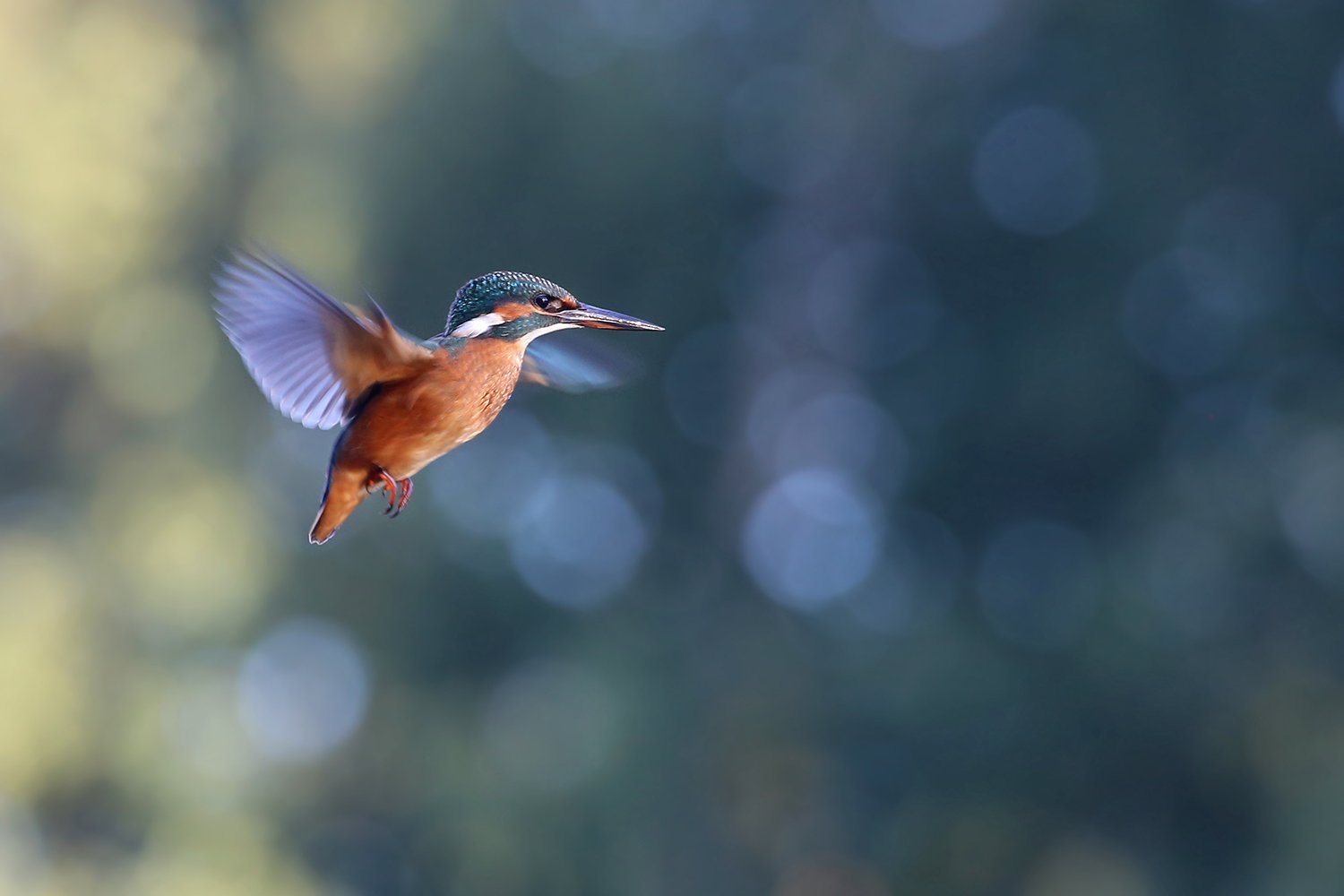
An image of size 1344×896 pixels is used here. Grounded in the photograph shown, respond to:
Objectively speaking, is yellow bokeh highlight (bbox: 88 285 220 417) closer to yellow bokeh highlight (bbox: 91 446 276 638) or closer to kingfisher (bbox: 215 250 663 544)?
yellow bokeh highlight (bbox: 91 446 276 638)

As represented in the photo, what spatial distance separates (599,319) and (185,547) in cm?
673

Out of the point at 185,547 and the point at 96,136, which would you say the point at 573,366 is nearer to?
the point at 96,136

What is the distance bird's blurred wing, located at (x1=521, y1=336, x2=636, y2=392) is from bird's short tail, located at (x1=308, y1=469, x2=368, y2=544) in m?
0.14

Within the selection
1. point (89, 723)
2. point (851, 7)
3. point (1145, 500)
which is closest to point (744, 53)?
point (851, 7)

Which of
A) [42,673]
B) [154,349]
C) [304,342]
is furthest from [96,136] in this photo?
[304,342]

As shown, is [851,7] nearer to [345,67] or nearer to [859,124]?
[859,124]

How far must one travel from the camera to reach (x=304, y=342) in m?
0.92

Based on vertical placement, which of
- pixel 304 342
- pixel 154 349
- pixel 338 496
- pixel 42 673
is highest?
pixel 304 342

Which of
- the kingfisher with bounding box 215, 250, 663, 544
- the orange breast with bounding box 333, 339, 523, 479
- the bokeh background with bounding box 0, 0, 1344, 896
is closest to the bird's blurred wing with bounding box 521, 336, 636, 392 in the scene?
the kingfisher with bounding box 215, 250, 663, 544

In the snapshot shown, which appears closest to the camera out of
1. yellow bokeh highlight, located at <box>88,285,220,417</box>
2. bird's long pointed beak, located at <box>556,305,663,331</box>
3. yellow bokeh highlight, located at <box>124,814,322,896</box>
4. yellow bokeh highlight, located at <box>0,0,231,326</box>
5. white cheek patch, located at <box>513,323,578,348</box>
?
bird's long pointed beak, located at <box>556,305,663,331</box>

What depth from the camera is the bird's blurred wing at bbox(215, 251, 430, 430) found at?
867 millimetres

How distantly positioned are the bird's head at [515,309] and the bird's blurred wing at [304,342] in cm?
4

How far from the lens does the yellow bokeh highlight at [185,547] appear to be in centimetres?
680

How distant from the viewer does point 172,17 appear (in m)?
6.64
